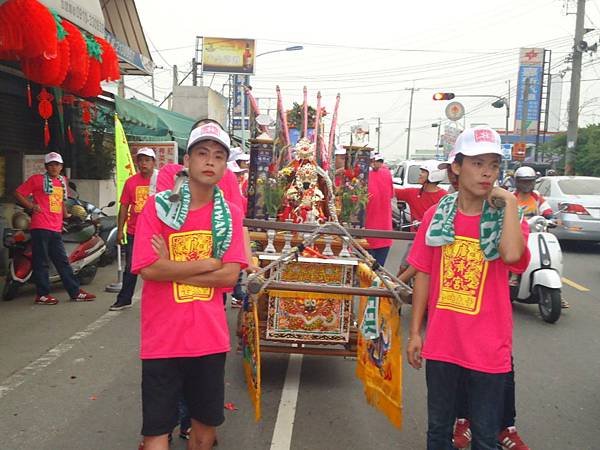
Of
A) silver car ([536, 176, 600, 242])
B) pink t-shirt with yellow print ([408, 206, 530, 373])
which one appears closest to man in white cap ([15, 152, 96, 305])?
pink t-shirt with yellow print ([408, 206, 530, 373])

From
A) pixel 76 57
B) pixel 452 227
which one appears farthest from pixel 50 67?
pixel 452 227

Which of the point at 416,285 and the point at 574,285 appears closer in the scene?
the point at 416,285

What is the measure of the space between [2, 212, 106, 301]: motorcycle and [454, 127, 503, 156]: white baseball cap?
21.2 feet

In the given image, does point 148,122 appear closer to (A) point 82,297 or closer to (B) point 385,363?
(A) point 82,297

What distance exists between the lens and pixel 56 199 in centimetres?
754

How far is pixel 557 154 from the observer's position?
38.6 metres

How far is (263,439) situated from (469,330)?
173 cm

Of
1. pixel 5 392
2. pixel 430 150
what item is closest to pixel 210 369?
pixel 5 392

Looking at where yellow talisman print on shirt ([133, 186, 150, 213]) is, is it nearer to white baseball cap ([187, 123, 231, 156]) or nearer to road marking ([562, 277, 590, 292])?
white baseball cap ([187, 123, 231, 156])

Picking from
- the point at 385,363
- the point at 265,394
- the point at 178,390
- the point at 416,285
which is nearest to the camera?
the point at 178,390

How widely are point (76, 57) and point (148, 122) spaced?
4916mm

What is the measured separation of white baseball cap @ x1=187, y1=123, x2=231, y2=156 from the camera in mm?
2785

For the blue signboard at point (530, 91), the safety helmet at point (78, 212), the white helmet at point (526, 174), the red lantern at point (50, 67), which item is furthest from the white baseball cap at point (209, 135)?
the blue signboard at point (530, 91)

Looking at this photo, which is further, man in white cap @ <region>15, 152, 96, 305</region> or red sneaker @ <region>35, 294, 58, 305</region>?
red sneaker @ <region>35, 294, 58, 305</region>
